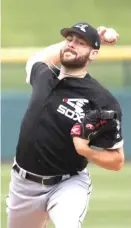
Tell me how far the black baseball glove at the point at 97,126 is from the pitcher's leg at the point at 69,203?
0.37 m

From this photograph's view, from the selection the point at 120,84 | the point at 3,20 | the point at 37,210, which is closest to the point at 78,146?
the point at 37,210

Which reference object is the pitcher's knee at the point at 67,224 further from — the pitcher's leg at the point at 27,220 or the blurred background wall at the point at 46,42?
the blurred background wall at the point at 46,42

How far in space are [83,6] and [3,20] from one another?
195 cm

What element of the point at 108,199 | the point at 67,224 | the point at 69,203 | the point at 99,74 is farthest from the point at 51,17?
the point at 67,224

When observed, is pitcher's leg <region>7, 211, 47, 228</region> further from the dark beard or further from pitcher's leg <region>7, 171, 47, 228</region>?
the dark beard

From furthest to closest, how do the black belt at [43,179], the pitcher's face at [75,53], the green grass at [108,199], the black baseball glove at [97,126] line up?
the green grass at [108,199]
the black belt at [43,179]
the pitcher's face at [75,53]
the black baseball glove at [97,126]

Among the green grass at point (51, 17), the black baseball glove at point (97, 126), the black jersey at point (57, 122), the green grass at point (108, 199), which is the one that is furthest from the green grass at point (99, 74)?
the black baseball glove at point (97, 126)

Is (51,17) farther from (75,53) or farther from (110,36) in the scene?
(75,53)

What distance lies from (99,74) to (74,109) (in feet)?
18.7

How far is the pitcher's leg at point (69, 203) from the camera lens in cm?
436

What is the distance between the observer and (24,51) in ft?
29.5

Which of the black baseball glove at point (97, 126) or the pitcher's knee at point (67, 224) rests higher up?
the black baseball glove at point (97, 126)

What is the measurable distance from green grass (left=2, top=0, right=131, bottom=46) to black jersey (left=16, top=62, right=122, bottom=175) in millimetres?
9831

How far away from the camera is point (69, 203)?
174 inches
